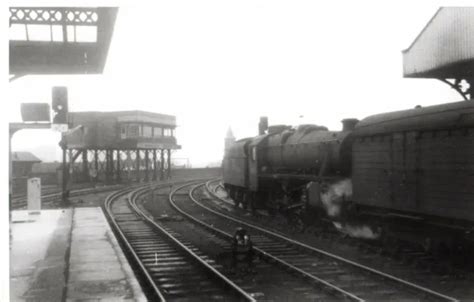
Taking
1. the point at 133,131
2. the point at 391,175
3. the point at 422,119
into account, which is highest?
the point at 133,131

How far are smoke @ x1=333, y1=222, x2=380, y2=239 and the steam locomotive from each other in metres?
Result: 0.03

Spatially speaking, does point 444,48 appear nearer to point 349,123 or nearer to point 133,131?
point 349,123

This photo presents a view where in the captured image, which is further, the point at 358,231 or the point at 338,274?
the point at 358,231

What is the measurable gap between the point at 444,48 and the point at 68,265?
12049mm

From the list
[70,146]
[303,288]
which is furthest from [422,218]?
[70,146]

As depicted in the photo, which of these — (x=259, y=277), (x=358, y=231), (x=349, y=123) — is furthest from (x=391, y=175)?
(x=349, y=123)

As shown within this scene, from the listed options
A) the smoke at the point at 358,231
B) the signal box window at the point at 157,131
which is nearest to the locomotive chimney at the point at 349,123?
the smoke at the point at 358,231

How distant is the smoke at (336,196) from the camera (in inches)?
505

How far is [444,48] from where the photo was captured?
15773 millimetres

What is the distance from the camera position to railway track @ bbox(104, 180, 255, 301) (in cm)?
836

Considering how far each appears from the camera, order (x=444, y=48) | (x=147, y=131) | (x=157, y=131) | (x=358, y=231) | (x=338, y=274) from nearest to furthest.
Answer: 1. (x=338, y=274)
2. (x=358, y=231)
3. (x=444, y=48)
4. (x=147, y=131)
5. (x=157, y=131)

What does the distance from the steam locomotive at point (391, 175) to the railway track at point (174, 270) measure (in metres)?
3.49

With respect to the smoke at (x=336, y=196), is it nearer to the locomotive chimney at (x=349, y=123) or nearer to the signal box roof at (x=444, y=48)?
the locomotive chimney at (x=349, y=123)

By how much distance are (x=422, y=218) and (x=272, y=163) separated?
31.6ft
